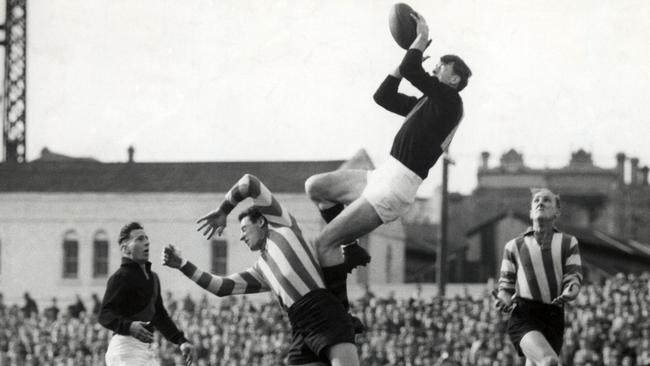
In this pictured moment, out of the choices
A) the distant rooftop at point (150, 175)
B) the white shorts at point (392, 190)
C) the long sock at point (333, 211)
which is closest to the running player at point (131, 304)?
the long sock at point (333, 211)

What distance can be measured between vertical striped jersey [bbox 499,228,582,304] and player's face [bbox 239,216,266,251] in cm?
306

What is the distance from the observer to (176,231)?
5044cm

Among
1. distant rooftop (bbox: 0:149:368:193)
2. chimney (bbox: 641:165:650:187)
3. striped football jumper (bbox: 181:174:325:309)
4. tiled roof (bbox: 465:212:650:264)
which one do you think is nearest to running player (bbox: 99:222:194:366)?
striped football jumper (bbox: 181:174:325:309)

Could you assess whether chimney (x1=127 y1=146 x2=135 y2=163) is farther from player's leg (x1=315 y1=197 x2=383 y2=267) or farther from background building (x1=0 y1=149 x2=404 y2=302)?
player's leg (x1=315 y1=197 x2=383 y2=267)

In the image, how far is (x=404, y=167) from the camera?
8719 mm

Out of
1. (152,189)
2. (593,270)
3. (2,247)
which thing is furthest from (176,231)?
(593,270)

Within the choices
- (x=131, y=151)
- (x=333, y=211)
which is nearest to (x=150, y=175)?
(x=131, y=151)

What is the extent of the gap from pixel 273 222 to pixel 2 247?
4611 centimetres

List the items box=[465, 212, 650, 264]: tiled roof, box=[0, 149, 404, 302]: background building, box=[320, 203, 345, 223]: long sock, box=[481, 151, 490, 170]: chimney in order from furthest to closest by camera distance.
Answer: box=[481, 151, 490, 170]: chimney → box=[465, 212, 650, 264]: tiled roof → box=[0, 149, 404, 302]: background building → box=[320, 203, 345, 223]: long sock

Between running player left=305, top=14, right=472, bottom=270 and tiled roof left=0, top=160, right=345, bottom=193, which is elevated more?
tiled roof left=0, top=160, right=345, bottom=193

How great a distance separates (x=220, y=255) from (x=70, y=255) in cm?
772

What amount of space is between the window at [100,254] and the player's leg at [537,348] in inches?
1719

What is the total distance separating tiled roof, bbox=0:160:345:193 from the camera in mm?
53031

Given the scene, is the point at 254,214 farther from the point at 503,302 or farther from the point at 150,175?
the point at 150,175
